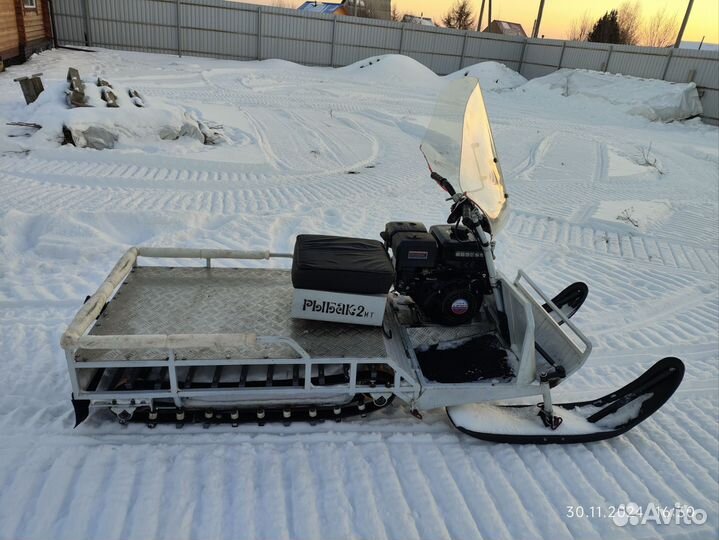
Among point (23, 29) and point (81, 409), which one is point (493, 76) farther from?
point (81, 409)

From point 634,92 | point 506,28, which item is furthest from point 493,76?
point 506,28

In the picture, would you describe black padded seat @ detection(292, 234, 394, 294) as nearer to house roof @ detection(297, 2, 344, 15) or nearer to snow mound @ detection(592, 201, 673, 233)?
snow mound @ detection(592, 201, 673, 233)

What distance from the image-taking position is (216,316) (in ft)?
12.7

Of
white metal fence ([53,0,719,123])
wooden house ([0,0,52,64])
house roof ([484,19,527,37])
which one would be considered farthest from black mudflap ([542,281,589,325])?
house roof ([484,19,527,37])

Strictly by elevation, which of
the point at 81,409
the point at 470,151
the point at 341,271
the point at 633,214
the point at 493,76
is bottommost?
the point at 633,214

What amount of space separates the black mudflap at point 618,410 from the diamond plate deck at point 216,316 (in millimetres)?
1045

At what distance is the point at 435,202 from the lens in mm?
9398

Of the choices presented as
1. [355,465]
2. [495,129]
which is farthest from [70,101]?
[495,129]

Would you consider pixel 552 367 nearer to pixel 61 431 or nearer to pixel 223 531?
pixel 223 531

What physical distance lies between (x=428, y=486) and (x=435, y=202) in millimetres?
6685

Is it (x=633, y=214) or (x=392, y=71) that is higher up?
(x=392, y=71)

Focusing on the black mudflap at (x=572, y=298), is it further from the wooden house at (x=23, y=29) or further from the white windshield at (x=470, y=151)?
the wooden house at (x=23, y=29)

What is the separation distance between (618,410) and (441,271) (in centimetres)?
177

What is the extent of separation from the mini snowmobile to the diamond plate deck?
1 centimetres
